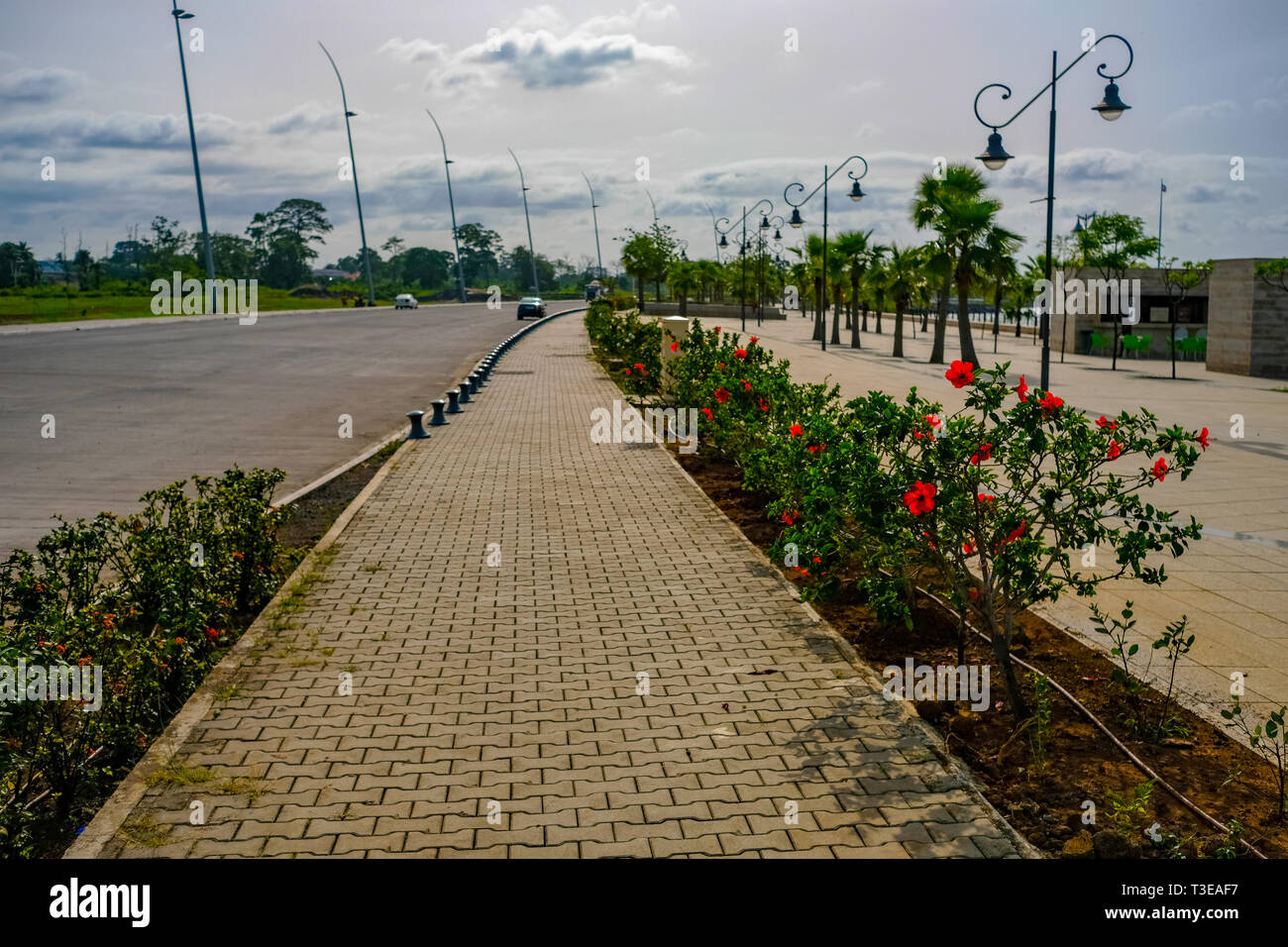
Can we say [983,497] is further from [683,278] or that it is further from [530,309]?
[683,278]

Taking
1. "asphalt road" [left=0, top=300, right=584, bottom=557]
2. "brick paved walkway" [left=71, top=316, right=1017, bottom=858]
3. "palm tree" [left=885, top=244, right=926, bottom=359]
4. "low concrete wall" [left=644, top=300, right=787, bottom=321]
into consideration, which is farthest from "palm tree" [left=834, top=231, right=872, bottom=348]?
"brick paved walkway" [left=71, top=316, right=1017, bottom=858]

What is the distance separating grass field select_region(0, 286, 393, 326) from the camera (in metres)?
52.2

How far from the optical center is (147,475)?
42.7 ft

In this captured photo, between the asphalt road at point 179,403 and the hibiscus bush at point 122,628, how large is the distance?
2.89 metres

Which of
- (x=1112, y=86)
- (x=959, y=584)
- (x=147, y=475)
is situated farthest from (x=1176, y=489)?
(x=147, y=475)

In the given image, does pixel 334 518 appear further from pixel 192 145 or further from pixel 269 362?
pixel 192 145

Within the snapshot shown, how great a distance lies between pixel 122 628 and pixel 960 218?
102ft

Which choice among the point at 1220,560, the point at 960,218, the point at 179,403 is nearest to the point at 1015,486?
the point at 1220,560

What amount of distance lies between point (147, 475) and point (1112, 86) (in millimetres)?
13725

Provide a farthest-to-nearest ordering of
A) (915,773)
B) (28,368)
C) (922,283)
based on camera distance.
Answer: (922,283), (28,368), (915,773)

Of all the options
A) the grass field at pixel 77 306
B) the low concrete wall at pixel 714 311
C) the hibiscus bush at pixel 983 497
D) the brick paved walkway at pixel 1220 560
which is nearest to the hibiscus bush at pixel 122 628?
the hibiscus bush at pixel 983 497

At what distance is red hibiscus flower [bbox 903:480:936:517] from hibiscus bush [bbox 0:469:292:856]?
3.88m

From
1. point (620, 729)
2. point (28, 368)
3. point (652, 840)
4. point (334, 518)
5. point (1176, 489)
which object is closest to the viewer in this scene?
point (652, 840)

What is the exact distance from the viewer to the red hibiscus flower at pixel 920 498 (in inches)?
205
